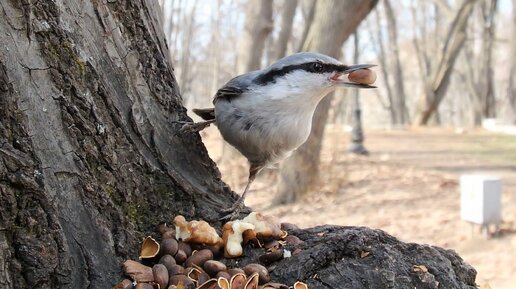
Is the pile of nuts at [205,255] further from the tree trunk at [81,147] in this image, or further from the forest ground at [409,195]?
the forest ground at [409,195]

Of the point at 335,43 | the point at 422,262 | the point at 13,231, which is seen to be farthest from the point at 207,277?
the point at 335,43

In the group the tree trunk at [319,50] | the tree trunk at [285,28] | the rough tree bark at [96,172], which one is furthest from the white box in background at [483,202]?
the tree trunk at [285,28]

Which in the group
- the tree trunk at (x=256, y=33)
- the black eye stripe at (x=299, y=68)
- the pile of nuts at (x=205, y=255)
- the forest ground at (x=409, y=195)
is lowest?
the forest ground at (x=409, y=195)

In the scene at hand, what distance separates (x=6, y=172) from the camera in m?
1.20

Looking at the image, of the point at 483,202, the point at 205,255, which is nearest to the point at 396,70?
the point at 483,202

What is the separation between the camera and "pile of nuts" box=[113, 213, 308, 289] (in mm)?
1263

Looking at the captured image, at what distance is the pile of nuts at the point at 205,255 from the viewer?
4.14 feet

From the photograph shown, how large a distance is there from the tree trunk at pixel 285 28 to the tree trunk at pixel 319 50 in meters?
3.08

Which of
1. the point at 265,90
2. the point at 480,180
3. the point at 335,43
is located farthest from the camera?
the point at 335,43

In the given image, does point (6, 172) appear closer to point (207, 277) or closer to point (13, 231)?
point (13, 231)

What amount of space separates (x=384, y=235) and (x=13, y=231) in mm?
858

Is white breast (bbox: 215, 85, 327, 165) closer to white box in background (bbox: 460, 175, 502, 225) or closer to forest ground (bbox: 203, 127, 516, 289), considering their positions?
forest ground (bbox: 203, 127, 516, 289)

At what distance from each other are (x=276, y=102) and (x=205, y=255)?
68 centimetres

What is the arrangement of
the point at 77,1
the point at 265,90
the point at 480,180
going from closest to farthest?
the point at 77,1 < the point at 265,90 < the point at 480,180
